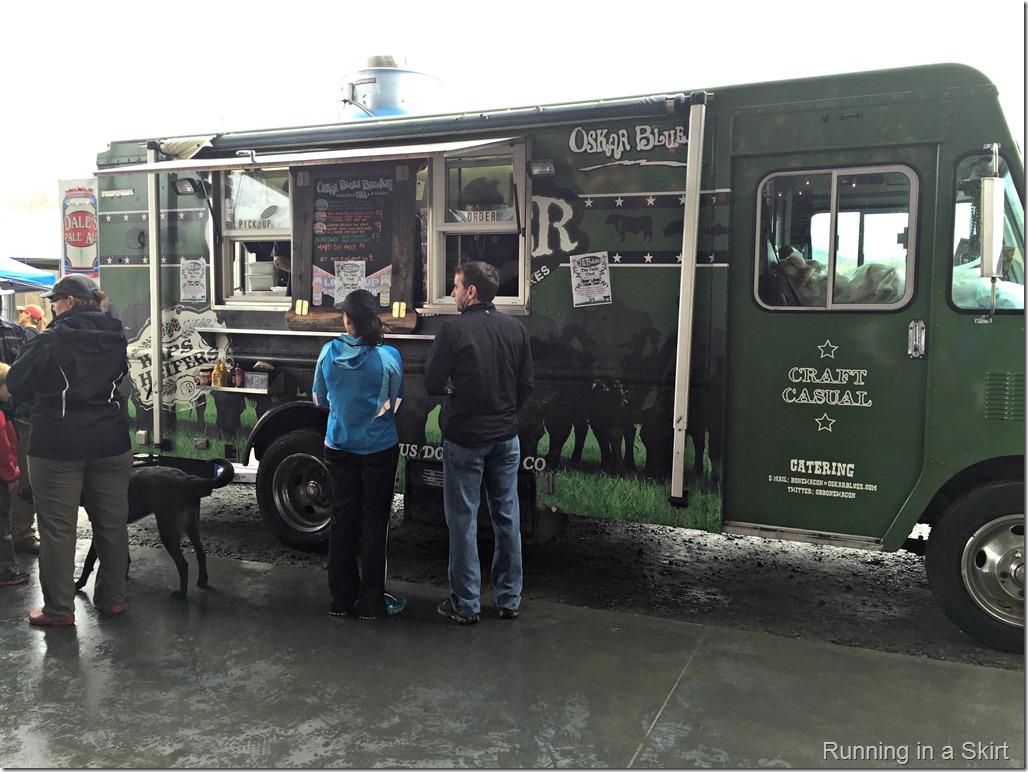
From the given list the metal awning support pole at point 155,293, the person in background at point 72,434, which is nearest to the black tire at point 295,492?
the metal awning support pole at point 155,293

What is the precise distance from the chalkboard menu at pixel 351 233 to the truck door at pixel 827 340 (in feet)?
7.82

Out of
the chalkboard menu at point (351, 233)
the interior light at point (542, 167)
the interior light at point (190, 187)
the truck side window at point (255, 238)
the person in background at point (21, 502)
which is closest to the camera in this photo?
the interior light at point (542, 167)

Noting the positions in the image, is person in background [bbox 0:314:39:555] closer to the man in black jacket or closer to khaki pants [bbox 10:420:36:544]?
khaki pants [bbox 10:420:36:544]

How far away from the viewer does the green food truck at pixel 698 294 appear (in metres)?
4.50

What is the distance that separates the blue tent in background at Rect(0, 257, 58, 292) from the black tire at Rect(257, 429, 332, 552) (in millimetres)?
8452

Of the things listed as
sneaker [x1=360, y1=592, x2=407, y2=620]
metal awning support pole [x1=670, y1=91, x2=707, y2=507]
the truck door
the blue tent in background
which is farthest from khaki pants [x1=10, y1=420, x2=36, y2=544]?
the blue tent in background

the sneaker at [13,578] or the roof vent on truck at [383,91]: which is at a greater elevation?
the roof vent on truck at [383,91]

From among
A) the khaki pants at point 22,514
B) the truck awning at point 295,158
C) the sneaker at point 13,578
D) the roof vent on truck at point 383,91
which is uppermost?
the roof vent on truck at point 383,91

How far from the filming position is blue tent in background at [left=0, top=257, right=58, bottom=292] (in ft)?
42.0

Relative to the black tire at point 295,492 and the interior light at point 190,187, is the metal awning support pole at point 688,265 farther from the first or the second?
the interior light at point 190,187

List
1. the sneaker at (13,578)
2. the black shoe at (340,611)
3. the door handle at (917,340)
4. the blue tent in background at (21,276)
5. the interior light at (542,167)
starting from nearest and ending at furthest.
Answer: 1. the door handle at (917,340)
2. the black shoe at (340,611)
3. the interior light at (542,167)
4. the sneaker at (13,578)
5. the blue tent in background at (21,276)

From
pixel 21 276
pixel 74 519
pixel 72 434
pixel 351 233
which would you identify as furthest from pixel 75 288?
pixel 21 276

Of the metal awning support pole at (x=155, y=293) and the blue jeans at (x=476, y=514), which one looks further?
the metal awning support pole at (x=155, y=293)

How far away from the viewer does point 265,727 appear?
3.70m
